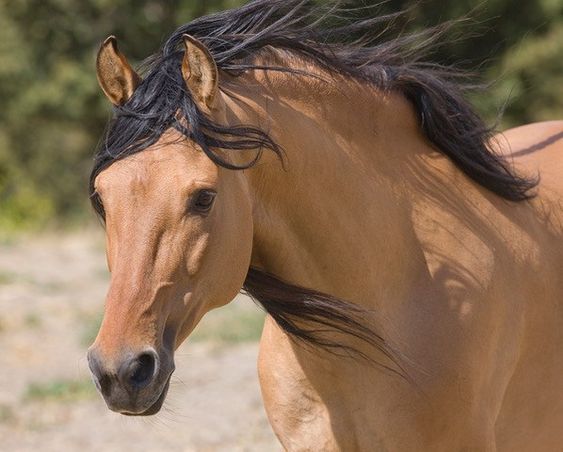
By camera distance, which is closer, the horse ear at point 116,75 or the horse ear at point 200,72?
the horse ear at point 200,72

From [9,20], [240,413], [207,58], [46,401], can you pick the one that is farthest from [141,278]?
[9,20]

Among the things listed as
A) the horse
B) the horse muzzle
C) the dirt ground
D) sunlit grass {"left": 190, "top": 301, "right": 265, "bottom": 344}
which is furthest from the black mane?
sunlit grass {"left": 190, "top": 301, "right": 265, "bottom": 344}

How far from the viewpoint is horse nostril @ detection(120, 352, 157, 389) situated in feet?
7.65

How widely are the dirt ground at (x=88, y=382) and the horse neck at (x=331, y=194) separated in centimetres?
133

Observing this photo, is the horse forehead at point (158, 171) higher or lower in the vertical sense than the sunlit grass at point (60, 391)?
higher

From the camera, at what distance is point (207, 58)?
2586 millimetres

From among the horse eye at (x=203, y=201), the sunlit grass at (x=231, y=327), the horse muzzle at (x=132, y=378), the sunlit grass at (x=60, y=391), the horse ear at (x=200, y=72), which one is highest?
the horse ear at (x=200, y=72)

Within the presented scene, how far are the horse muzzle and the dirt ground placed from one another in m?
1.55

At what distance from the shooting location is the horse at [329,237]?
8.12 feet

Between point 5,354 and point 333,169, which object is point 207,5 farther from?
point 333,169

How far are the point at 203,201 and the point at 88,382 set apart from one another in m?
4.90

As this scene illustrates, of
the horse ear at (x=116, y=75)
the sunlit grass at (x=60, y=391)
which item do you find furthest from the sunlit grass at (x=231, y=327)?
the horse ear at (x=116, y=75)

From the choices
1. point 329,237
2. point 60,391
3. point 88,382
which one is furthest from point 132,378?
point 88,382

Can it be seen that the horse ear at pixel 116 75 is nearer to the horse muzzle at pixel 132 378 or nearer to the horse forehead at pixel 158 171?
the horse forehead at pixel 158 171
